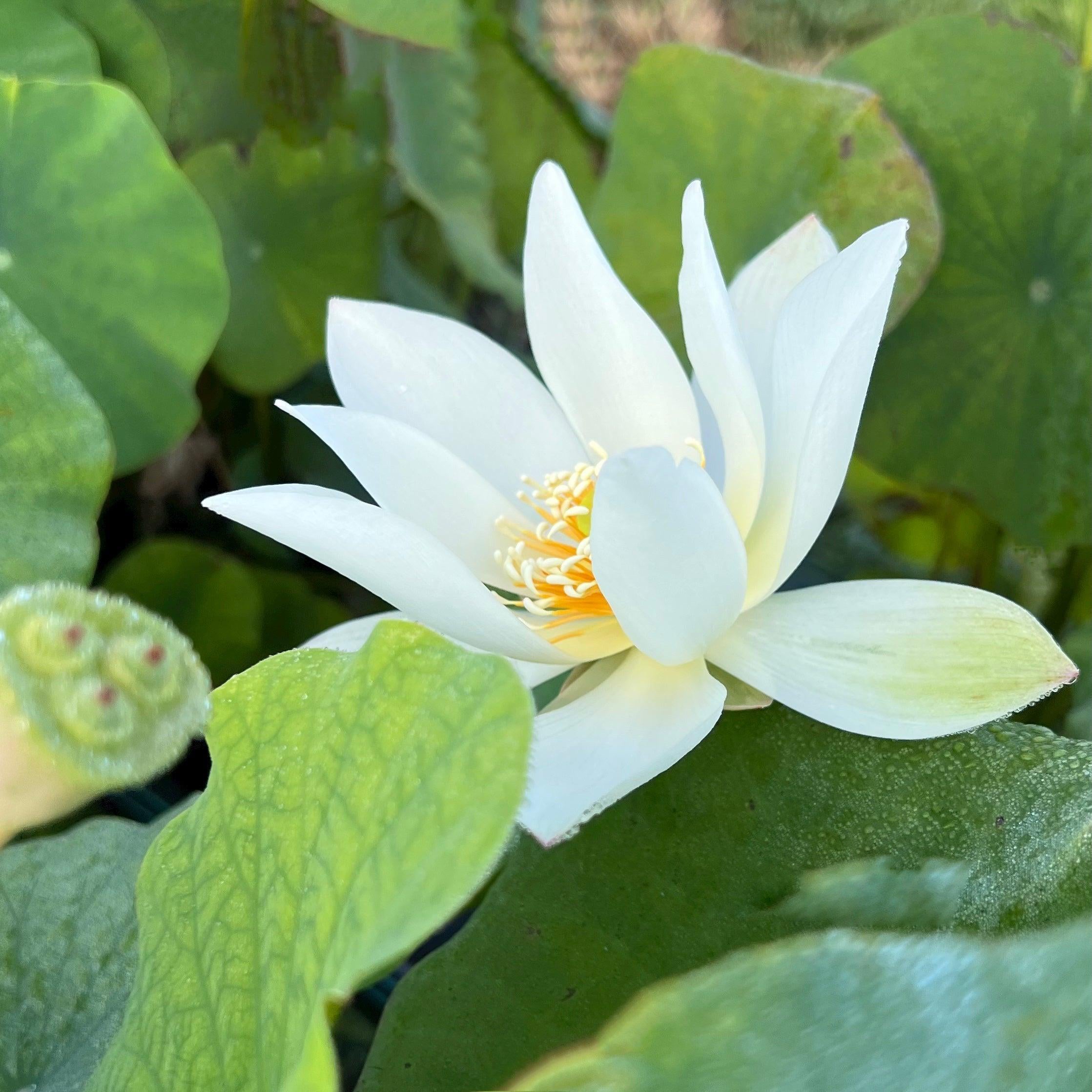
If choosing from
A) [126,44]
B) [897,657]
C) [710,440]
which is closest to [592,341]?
[710,440]

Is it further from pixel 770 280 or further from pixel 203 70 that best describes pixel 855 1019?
pixel 203 70

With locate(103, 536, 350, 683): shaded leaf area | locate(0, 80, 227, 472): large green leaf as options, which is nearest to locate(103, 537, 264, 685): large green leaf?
locate(103, 536, 350, 683): shaded leaf area

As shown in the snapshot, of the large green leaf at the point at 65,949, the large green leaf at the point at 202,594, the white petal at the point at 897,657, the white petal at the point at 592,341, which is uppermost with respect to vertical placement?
the white petal at the point at 592,341

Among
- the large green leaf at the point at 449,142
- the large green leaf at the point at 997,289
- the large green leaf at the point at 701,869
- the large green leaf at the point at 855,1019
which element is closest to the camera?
the large green leaf at the point at 855,1019

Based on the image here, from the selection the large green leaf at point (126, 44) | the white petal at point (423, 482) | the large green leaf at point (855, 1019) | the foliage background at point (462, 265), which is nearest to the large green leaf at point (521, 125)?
the foliage background at point (462, 265)

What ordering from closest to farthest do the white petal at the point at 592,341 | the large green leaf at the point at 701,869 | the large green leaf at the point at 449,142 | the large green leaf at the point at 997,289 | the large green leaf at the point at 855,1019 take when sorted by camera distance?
the large green leaf at the point at 855,1019 → the large green leaf at the point at 701,869 → the white petal at the point at 592,341 → the large green leaf at the point at 997,289 → the large green leaf at the point at 449,142

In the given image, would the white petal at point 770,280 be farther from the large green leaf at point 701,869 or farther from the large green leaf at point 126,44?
the large green leaf at point 126,44

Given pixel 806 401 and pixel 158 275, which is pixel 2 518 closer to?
pixel 158 275
